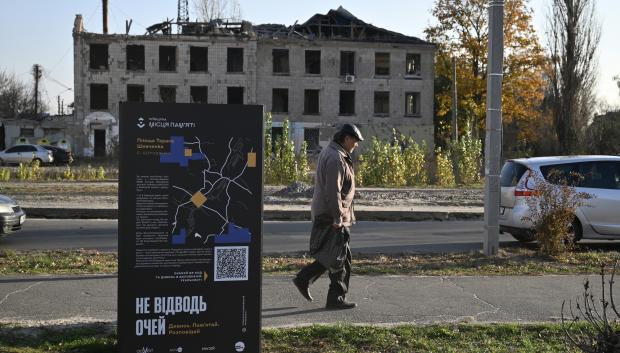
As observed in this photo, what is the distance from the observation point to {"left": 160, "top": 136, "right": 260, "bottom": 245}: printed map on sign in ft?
16.3

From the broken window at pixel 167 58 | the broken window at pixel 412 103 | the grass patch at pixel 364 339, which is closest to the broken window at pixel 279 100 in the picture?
the broken window at pixel 167 58

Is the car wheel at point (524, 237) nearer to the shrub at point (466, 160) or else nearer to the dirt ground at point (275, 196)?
the dirt ground at point (275, 196)

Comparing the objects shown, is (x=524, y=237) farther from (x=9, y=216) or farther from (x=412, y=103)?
(x=412, y=103)

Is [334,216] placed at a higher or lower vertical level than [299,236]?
higher

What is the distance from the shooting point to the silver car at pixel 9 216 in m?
11.8

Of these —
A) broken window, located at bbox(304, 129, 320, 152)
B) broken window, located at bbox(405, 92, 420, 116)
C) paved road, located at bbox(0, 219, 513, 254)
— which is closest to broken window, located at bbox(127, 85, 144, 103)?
broken window, located at bbox(304, 129, 320, 152)

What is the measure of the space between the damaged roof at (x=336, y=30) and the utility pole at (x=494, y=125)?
46612 mm

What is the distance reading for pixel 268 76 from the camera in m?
56.0

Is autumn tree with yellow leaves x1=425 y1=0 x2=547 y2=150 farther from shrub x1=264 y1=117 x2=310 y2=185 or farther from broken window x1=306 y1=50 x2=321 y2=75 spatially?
shrub x1=264 y1=117 x2=310 y2=185

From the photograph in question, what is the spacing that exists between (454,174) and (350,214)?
2262cm

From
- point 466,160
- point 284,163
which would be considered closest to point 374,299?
point 284,163

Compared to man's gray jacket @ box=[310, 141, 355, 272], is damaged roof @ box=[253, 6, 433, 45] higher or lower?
higher

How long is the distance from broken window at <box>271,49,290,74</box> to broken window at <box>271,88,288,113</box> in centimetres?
149

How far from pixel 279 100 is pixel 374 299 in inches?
1965
